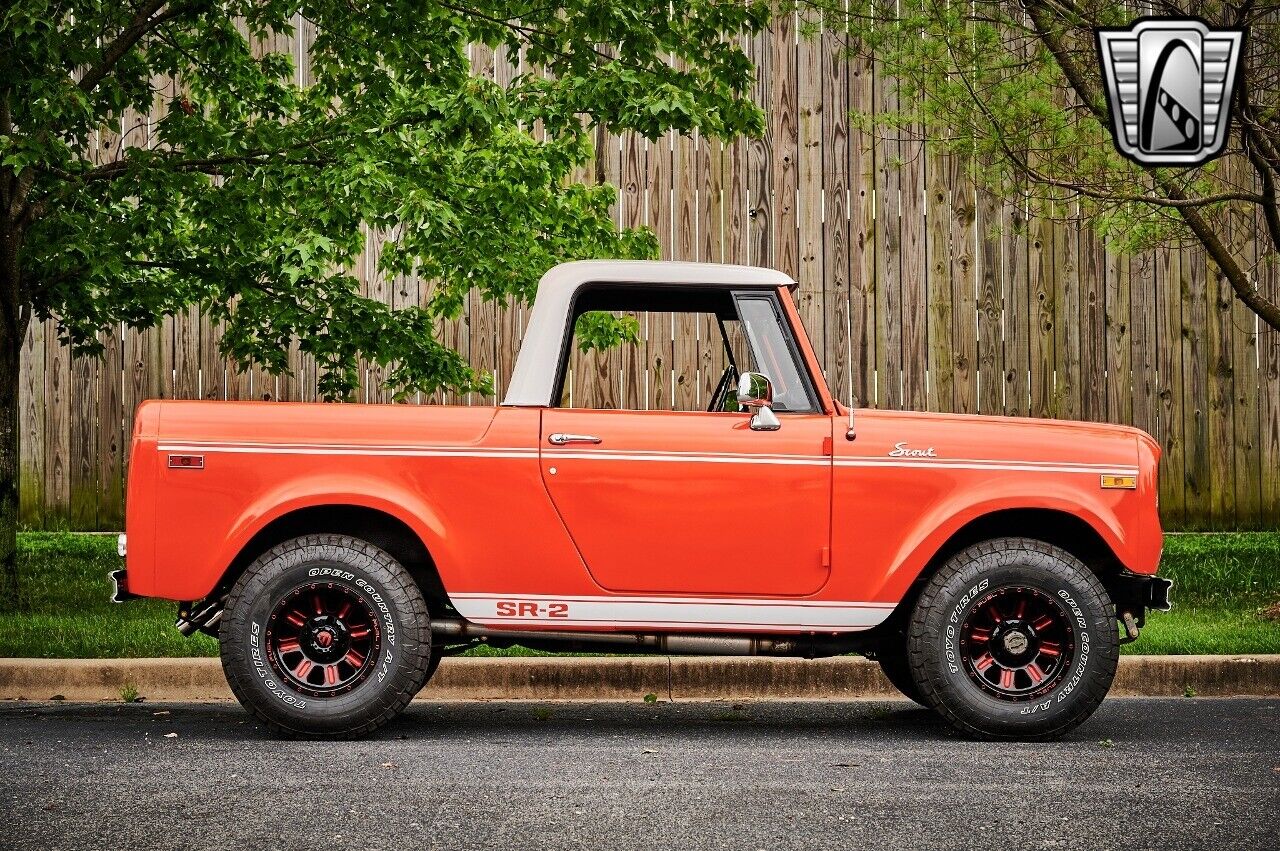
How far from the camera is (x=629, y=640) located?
597 centimetres

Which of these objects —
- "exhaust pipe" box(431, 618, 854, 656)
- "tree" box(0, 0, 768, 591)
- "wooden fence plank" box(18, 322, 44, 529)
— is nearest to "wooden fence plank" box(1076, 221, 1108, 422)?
"tree" box(0, 0, 768, 591)

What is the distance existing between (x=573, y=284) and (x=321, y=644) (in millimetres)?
1844

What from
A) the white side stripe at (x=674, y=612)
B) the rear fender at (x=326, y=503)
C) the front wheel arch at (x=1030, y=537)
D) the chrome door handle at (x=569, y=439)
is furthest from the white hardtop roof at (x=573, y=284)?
the front wheel arch at (x=1030, y=537)

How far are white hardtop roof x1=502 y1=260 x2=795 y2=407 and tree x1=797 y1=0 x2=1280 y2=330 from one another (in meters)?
3.05

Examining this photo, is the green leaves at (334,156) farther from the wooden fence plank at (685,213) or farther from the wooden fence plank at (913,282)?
the wooden fence plank at (913,282)

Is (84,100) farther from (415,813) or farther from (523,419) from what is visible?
(415,813)

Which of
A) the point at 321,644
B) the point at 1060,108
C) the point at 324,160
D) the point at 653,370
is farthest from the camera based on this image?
the point at 653,370

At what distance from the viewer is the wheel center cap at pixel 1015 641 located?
591cm

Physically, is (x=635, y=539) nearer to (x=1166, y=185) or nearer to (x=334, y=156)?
(x=334, y=156)

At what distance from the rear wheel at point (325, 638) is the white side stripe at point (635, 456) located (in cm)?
38

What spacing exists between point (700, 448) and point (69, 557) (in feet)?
21.2

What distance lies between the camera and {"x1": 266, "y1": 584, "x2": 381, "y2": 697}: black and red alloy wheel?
5801 millimetres

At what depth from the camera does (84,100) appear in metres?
7.13

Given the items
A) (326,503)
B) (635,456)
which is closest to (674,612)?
(635,456)
